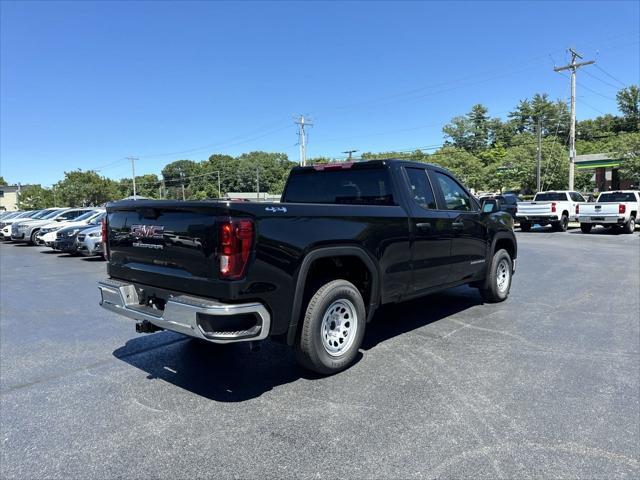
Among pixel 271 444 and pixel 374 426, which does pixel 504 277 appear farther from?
pixel 271 444

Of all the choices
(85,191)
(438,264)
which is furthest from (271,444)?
(85,191)

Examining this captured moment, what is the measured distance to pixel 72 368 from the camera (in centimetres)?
459

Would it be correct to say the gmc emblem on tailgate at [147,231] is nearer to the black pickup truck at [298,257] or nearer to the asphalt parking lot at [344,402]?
the black pickup truck at [298,257]

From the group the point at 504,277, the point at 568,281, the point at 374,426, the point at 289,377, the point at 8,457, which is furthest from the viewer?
the point at 568,281

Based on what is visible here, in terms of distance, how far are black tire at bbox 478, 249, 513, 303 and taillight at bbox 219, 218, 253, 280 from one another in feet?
15.1

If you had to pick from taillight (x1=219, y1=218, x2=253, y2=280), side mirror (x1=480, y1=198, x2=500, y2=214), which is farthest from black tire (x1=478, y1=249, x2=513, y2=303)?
taillight (x1=219, y1=218, x2=253, y2=280)

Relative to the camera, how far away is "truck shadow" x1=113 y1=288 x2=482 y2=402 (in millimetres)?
4086

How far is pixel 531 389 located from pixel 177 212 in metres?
3.31

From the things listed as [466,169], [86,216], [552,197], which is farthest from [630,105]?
[86,216]

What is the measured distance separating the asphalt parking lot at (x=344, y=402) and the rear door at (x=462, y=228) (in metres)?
0.73

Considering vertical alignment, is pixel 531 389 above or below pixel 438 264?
below

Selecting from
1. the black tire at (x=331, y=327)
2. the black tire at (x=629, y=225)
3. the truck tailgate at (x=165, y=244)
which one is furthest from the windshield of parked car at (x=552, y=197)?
the truck tailgate at (x=165, y=244)

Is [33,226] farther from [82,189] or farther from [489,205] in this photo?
[82,189]

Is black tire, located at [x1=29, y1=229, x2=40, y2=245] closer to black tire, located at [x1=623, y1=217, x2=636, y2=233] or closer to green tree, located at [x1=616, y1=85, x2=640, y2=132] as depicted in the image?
black tire, located at [x1=623, y1=217, x2=636, y2=233]
